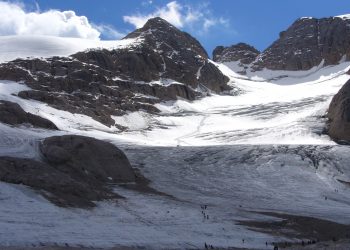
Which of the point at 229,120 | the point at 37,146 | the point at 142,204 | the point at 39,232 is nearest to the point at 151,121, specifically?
the point at 229,120

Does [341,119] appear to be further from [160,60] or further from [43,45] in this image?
[43,45]

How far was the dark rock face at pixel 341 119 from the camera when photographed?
75.6 m

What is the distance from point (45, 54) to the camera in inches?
4835

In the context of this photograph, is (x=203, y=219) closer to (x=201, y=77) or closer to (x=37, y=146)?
(x=37, y=146)

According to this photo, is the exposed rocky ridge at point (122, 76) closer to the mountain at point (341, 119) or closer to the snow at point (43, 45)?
the snow at point (43, 45)

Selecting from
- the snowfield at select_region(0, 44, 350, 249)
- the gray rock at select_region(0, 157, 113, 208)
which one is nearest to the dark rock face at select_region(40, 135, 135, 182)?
the snowfield at select_region(0, 44, 350, 249)

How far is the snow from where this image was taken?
123375mm

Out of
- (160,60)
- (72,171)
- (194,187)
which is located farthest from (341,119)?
(160,60)

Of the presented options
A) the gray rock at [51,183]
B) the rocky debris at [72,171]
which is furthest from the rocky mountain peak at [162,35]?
the gray rock at [51,183]

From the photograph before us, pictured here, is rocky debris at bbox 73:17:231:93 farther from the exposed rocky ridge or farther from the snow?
the snow

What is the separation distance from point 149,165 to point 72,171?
40.3 ft

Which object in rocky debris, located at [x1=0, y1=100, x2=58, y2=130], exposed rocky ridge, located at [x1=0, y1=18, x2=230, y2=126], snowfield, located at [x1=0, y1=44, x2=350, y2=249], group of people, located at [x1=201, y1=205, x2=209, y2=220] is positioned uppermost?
exposed rocky ridge, located at [x1=0, y1=18, x2=230, y2=126]

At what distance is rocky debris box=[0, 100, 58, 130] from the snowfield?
2.69m

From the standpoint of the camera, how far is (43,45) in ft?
431
